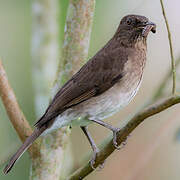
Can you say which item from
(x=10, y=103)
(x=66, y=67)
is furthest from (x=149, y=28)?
(x=10, y=103)

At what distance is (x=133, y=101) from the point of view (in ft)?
20.8

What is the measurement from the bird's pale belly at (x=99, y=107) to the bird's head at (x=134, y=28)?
0.46m

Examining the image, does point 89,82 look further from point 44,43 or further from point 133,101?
point 133,101

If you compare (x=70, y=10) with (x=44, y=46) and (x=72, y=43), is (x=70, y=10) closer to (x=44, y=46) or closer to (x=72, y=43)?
(x=72, y=43)

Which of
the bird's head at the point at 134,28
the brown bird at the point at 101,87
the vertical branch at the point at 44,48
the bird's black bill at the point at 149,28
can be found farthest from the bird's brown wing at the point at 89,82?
the vertical branch at the point at 44,48

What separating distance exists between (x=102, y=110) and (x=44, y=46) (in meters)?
1.14

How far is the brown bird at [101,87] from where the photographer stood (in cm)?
430

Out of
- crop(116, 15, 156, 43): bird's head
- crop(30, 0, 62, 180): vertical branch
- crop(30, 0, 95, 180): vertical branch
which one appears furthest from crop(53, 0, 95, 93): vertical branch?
crop(30, 0, 62, 180): vertical branch

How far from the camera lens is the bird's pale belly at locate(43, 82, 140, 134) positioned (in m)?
4.33

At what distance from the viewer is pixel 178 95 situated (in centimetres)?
321

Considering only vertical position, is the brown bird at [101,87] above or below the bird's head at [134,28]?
below

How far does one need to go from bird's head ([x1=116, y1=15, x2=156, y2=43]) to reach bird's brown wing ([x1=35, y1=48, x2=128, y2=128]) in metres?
0.17

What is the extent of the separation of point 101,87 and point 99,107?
178mm

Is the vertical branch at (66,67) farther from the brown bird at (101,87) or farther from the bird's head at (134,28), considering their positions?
the bird's head at (134,28)
